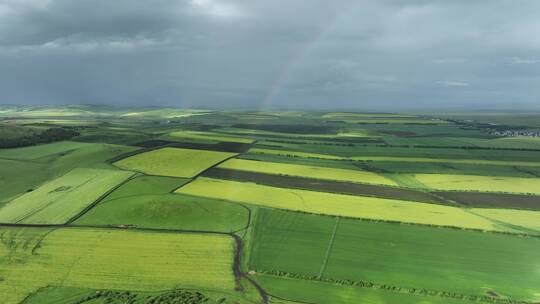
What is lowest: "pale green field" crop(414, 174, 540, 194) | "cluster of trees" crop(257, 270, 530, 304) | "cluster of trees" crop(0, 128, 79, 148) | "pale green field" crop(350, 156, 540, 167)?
"cluster of trees" crop(257, 270, 530, 304)

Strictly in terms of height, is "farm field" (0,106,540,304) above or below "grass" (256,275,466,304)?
above

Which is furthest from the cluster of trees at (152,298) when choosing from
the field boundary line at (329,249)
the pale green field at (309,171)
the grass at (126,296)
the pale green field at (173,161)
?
the pale green field at (309,171)

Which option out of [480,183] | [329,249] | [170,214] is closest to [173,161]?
[170,214]

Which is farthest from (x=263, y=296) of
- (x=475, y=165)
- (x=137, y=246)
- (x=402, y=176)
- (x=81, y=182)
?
(x=475, y=165)

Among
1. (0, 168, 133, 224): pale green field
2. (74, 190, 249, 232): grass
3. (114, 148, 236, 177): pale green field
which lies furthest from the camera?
(114, 148, 236, 177): pale green field

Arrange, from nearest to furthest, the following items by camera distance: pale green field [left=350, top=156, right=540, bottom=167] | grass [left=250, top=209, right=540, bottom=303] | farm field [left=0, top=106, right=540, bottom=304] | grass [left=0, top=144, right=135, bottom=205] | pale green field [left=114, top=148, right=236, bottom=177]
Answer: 1. farm field [left=0, top=106, right=540, bottom=304]
2. grass [left=250, top=209, right=540, bottom=303]
3. grass [left=0, top=144, right=135, bottom=205]
4. pale green field [left=114, top=148, right=236, bottom=177]
5. pale green field [left=350, top=156, right=540, bottom=167]

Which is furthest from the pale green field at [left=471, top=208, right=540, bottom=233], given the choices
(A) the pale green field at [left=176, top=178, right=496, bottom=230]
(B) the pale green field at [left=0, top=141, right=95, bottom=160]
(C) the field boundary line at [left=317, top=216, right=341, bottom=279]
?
(B) the pale green field at [left=0, top=141, right=95, bottom=160]

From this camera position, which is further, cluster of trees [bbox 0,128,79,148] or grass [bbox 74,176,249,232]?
cluster of trees [bbox 0,128,79,148]

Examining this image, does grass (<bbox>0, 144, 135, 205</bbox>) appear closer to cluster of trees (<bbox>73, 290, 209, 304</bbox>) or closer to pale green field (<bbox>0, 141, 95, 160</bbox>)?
pale green field (<bbox>0, 141, 95, 160</bbox>)

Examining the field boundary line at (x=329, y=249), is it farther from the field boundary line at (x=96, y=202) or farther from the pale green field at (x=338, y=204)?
the field boundary line at (x=96, y=202)
